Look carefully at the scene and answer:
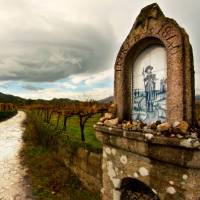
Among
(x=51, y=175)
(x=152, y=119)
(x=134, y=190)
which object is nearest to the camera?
(x=152, y=119)

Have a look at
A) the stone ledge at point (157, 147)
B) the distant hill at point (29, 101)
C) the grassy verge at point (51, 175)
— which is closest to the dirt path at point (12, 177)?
the grassy verge at point (51, 175)

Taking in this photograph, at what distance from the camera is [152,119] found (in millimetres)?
4266

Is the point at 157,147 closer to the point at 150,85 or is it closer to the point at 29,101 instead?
the point at 150,85

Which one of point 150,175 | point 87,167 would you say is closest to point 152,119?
point 150,175

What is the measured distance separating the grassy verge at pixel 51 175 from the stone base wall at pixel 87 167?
0.72 ft

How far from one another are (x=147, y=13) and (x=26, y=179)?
25.0 ft

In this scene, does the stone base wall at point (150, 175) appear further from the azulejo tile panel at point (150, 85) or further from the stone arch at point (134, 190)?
the azulejo tile panel at point (150, 85)

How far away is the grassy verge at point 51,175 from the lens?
26.4 ft

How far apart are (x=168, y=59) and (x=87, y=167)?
4811mm

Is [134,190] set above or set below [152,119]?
below

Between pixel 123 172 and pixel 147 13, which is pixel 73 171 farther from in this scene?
pixel 147 13

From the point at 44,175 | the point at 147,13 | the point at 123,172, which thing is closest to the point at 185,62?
the point at 147,13

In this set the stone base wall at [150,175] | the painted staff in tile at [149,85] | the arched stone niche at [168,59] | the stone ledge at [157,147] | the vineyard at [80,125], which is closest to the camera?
the stone ledge at [157,147]

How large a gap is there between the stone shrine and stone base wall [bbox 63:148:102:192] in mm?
1988
